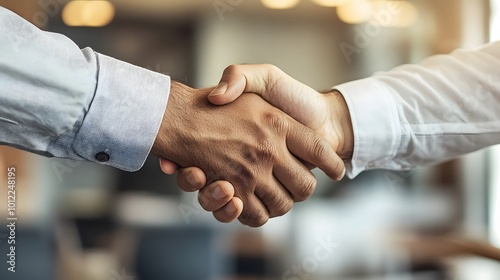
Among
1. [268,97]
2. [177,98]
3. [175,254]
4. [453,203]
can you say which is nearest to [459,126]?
[268,97]

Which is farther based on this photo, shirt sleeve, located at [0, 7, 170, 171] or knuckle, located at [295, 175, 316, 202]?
knuckle, located at [295, 175, 316, 202]

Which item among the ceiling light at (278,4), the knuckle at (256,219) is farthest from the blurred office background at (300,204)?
the knuckle at (256,219)

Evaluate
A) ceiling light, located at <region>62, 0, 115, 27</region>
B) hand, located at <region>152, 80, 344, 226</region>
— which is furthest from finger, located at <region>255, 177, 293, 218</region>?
ceiling light, located at <region>62, 0, 115, 27</region>

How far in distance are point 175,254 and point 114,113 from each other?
1.67 m

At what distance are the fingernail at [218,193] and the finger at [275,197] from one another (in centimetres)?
6

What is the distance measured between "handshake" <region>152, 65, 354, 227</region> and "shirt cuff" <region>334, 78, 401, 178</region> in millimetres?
51

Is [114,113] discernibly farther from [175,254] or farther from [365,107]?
[175,254]

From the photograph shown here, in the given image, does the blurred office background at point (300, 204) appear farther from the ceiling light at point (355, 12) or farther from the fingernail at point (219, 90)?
the fingernail at point (219, 90)

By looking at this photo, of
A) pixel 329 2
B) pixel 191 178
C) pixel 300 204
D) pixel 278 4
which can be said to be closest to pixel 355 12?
pixel 329 2

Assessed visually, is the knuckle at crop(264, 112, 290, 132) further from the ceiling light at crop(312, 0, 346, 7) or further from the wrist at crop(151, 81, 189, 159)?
the ceiling light at crop(312, 0, 346, 7)

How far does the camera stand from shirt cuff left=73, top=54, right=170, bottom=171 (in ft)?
3.23

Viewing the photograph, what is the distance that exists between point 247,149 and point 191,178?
0.31 ft

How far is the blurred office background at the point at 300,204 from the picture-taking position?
3.21 metres

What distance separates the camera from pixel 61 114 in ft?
3.14
